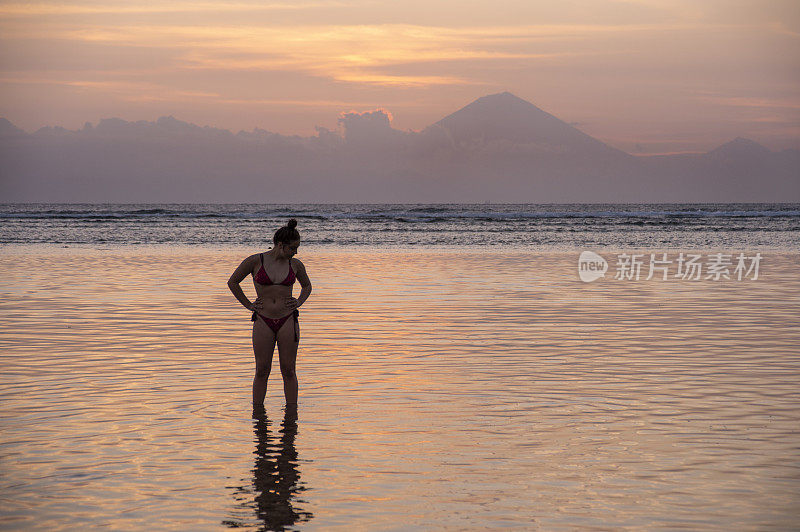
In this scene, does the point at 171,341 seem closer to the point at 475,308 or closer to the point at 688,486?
the point at 475,308

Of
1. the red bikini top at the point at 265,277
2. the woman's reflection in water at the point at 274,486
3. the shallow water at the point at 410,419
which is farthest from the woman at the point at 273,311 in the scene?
the woman's reflection in water at the point at 274,486

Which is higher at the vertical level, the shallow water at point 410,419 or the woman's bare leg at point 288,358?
the woman's bare leg at point 288,358

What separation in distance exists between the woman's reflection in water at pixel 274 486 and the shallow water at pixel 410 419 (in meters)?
0.02

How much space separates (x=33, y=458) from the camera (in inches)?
274

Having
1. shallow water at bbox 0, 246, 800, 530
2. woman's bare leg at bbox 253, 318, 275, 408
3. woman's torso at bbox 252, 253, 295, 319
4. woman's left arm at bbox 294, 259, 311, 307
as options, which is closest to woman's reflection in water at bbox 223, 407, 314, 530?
shallow water at bbox 0, 246, 800, 530

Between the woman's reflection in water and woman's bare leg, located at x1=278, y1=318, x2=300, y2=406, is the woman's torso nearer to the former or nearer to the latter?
woman's bare leg, located at x1=278, y1=318, x2=300, y2=406

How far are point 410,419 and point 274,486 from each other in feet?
6.74

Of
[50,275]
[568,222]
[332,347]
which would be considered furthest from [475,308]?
[568,222]

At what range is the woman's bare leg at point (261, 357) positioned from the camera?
8664 millimetres

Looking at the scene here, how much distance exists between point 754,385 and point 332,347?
16.6 ft

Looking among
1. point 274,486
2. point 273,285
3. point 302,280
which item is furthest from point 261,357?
point 274,486

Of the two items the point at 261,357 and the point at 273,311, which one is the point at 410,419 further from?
the point at 273,311

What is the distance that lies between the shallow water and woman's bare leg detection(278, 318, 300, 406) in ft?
0.52

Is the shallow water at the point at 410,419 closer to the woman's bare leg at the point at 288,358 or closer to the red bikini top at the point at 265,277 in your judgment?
the woman's bare leg at the point at 288,358
